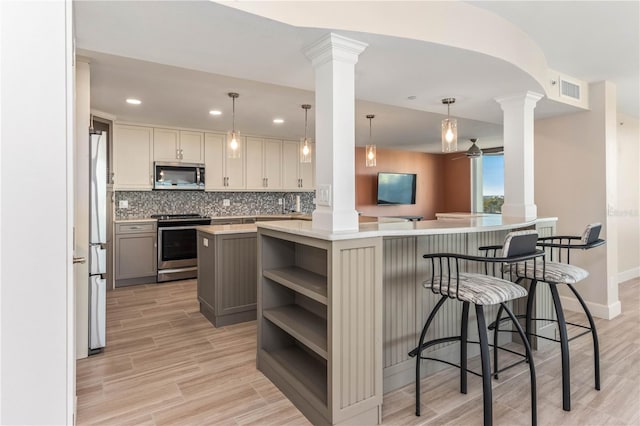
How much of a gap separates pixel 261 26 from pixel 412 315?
1.92 meters

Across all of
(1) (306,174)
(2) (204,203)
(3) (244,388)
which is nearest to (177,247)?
(2) (204,203)

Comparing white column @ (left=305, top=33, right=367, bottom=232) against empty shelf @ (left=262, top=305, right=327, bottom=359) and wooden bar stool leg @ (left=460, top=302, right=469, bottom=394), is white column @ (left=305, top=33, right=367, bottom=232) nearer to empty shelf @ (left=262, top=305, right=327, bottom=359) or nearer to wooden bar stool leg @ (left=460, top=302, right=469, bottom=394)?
empty shelf @ (left=262, top=305, right=327, bottom=359)

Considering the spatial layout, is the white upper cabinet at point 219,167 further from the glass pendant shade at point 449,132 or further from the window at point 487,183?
the window at point 487,183

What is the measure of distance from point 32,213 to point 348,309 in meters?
1.36

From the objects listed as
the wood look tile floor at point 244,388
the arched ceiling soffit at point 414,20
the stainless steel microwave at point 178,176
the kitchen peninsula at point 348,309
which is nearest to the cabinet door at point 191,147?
the stainless steel microwave at point 178,176

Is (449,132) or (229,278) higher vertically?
(449,132)

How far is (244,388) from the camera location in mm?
2289

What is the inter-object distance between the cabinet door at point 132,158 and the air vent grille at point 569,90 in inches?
204

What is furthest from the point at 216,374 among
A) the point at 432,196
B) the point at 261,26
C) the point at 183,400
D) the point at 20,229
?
the point at 432,196

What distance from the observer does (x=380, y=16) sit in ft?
6.16

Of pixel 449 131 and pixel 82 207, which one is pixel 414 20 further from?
pixel 82 207

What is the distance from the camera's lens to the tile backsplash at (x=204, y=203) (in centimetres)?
545

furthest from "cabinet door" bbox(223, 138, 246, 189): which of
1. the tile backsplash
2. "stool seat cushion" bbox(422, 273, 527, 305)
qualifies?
"stool seat cushion" bbox(422, 273, 527, 305)

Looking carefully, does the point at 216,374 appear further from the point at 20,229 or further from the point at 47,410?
the point at 20,229
